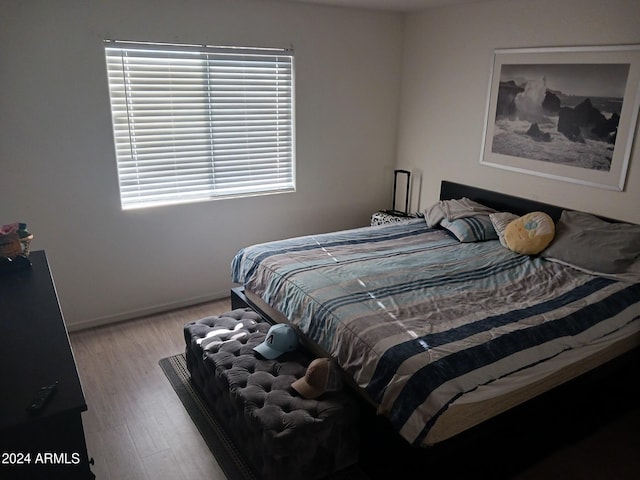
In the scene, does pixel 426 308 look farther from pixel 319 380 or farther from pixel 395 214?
pixel 395 214

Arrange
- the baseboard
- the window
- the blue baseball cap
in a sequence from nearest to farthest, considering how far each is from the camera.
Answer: the blue baseball cap < the window < the baseboard

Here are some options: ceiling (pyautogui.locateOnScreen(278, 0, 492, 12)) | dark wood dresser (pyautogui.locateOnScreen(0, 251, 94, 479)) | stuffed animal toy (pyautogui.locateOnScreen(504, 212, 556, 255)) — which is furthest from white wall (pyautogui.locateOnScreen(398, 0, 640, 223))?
dark wood dresser (pyautogui.locateOnScreen(0, 251, 94, 479))

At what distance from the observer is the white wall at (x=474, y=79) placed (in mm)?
3139

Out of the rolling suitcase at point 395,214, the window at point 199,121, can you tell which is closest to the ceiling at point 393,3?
the window at point 199,121

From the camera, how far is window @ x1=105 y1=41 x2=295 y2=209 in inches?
138

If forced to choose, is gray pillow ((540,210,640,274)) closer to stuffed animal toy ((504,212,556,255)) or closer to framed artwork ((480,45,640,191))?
stuffed animal toy ((504,212,556,255))

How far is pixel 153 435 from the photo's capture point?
8.48 feet

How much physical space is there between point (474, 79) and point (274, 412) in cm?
307

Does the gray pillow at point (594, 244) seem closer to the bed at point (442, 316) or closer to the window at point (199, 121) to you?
the bed at point (442, 316)

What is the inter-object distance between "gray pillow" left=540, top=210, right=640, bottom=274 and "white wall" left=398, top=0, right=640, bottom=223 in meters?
0.18

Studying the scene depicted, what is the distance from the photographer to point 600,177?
3.25m

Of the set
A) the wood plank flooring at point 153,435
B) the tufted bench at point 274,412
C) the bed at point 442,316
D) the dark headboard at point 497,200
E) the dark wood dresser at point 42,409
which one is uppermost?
the dark headboard at point 497,200

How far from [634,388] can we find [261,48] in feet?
11.0

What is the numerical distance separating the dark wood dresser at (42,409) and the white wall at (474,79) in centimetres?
319
